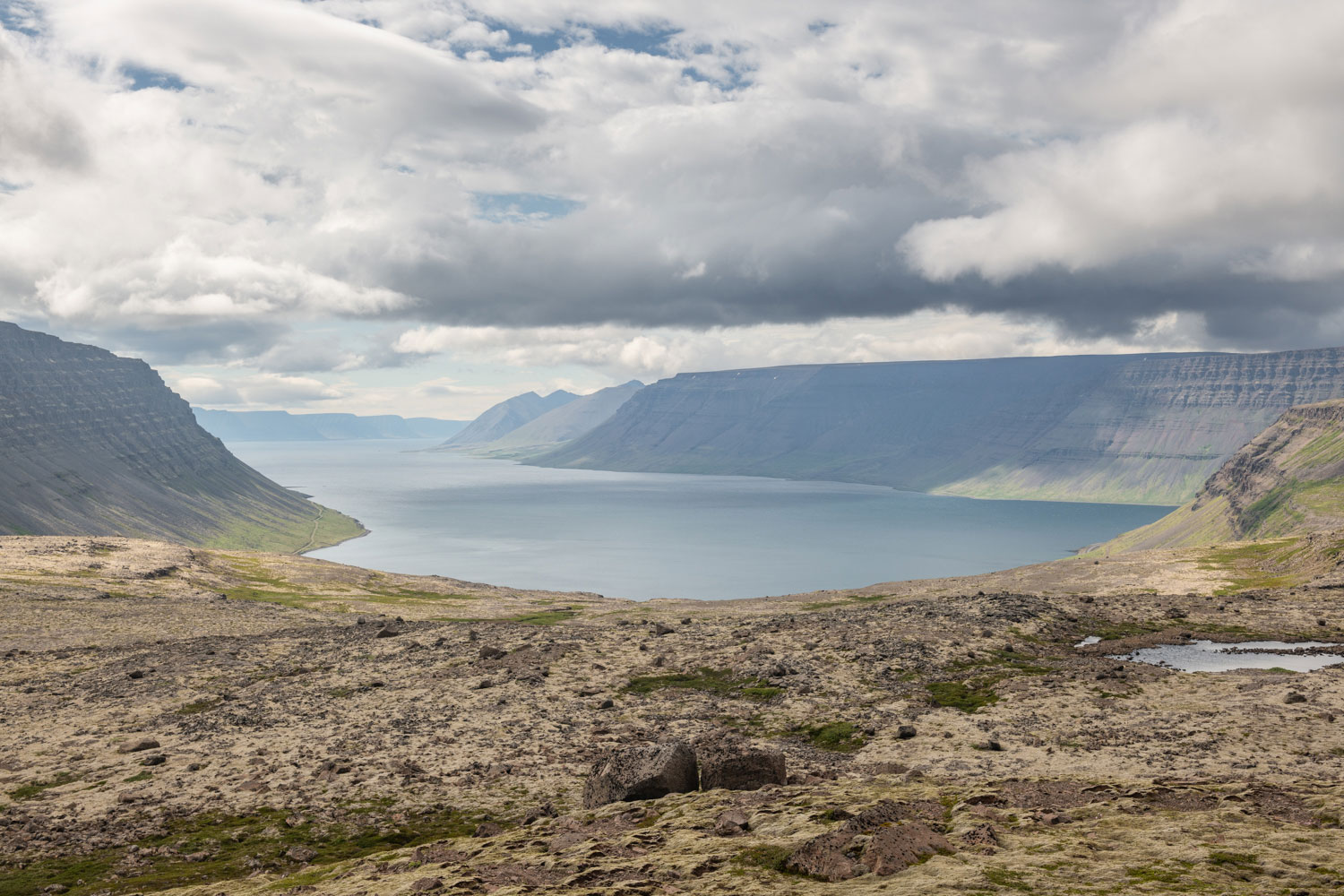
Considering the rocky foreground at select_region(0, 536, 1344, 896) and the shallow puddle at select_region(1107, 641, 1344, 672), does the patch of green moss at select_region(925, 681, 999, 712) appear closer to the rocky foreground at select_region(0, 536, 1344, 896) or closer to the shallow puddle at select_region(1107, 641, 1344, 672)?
the rocky foreground at select_region(0, 536, 1344, 896)

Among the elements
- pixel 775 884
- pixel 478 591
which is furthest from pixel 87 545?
pixel 775 884

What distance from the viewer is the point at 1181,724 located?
32.4 metres

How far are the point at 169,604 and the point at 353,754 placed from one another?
6470 centimetres

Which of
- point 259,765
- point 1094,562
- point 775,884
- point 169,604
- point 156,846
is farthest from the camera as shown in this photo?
point 1094,562

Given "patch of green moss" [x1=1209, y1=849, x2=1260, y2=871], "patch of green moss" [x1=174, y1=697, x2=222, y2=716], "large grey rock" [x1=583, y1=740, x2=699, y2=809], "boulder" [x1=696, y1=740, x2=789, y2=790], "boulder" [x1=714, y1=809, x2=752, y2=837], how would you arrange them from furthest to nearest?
1. "patch of green moss" [x1=174, y1=697, x2=222, y2=716]
2. "boulder" [x1=696, y1=740, x2=789, y2=790]
3. "large grey rock" [x1=583, y1=740, x2=699, y2=809]
4. "boulder" [x1=714, y1=809, x2=752, y2=837]
5. "patch of green moss" [x1=1209, y1=849, x2=1260, y2=871]

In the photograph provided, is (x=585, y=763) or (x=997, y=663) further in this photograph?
(x=997, y=663)

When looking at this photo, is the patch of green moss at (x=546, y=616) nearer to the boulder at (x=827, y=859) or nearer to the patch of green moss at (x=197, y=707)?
the patch of green moss at (x=197, y=707)

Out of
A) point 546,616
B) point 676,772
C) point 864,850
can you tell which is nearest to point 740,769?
point 676,772

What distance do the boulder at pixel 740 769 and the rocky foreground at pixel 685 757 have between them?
0.33 ft

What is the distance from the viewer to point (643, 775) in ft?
87.0

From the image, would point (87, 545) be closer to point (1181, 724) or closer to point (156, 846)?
point (156, 846)

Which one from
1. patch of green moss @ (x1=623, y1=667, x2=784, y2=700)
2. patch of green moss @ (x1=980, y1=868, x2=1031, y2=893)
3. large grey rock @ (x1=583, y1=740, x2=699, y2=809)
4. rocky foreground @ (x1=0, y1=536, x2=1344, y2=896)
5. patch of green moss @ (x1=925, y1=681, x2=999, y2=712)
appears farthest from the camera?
patch of green moss @ (x1=623, y1=667, x2=784, y2=700)

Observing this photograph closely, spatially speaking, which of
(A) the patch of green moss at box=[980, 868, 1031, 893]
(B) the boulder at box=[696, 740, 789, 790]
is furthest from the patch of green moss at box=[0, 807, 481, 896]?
(A) the patch of green moss at box=[980, 868, 1031, 893]

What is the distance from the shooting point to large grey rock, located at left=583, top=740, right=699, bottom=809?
1040 inches
